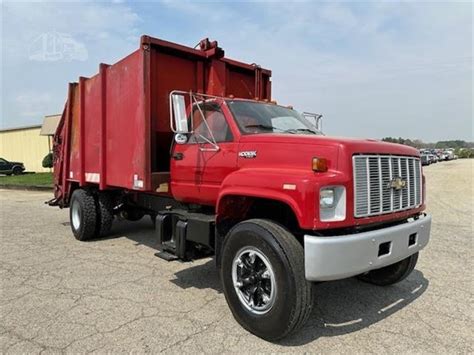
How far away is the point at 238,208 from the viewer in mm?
4402

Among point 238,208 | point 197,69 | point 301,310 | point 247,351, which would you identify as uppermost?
point 197,69

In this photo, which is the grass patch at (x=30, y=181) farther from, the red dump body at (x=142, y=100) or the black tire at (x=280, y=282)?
the black tire at (x=280, y=282)

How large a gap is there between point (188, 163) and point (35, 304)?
2344 millimetres

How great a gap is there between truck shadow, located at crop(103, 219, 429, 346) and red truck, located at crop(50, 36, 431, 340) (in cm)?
25

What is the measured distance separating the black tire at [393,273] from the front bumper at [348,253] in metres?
1.07

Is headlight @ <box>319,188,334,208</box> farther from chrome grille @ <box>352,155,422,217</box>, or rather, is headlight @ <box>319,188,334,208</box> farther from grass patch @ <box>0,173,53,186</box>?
grass patch @ <box>0,173,53,186</box>

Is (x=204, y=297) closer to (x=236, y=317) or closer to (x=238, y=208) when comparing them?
(x=236, y=317)

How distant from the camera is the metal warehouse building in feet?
112

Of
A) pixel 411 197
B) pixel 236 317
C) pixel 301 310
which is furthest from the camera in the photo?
pixel 411 197

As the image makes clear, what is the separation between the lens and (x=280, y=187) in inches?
142

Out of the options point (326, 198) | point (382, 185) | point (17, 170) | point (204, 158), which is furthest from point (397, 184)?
point (17, 170)

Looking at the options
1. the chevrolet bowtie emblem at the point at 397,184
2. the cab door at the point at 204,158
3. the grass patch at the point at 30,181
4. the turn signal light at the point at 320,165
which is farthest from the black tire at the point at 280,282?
the grass patch at the point at 30,181

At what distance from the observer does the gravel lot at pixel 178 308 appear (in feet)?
11.7

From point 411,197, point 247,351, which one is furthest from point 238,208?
point 411,197
